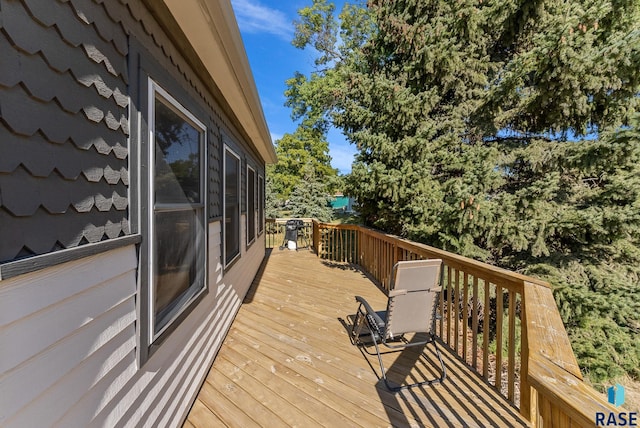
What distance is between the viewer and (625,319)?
4.34 m

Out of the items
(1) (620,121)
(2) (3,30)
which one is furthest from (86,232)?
(1) (620,121)

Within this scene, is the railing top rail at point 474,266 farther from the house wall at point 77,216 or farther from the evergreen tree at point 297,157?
the evergreen tree at point 297,157

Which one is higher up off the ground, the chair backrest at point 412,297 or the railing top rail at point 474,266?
the railing top rail at point 474,266

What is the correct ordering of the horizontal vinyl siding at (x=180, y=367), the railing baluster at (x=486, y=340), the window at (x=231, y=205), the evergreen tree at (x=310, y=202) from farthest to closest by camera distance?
the evergreen tree at (x=310, y=202), the window at (x=231, y=205), the railing baluster at (x=486, y=340), the horizontal vinyl siding at (x=180, y=367)

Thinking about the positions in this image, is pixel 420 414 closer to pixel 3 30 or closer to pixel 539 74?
pixel 3 30

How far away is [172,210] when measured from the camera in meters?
1.90

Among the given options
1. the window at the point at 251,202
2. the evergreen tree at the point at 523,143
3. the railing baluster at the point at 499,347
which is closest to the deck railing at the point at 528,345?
the railing baluster at the point at 499,347

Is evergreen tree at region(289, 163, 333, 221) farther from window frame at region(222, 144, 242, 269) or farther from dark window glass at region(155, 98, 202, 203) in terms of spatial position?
dark window glass at region(155, 98, 202, 203)

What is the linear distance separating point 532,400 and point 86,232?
285cm

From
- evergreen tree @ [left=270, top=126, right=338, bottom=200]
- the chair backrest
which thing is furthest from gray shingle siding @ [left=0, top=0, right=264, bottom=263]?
evergreen tree @ [left=270, top=126, right=338, bottom=200]

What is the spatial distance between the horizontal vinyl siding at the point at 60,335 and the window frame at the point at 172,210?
23 cm

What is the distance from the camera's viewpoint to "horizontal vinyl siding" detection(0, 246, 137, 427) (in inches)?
31.4

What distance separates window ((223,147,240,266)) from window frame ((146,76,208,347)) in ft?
2.50

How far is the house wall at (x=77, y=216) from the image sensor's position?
0.82 metres
